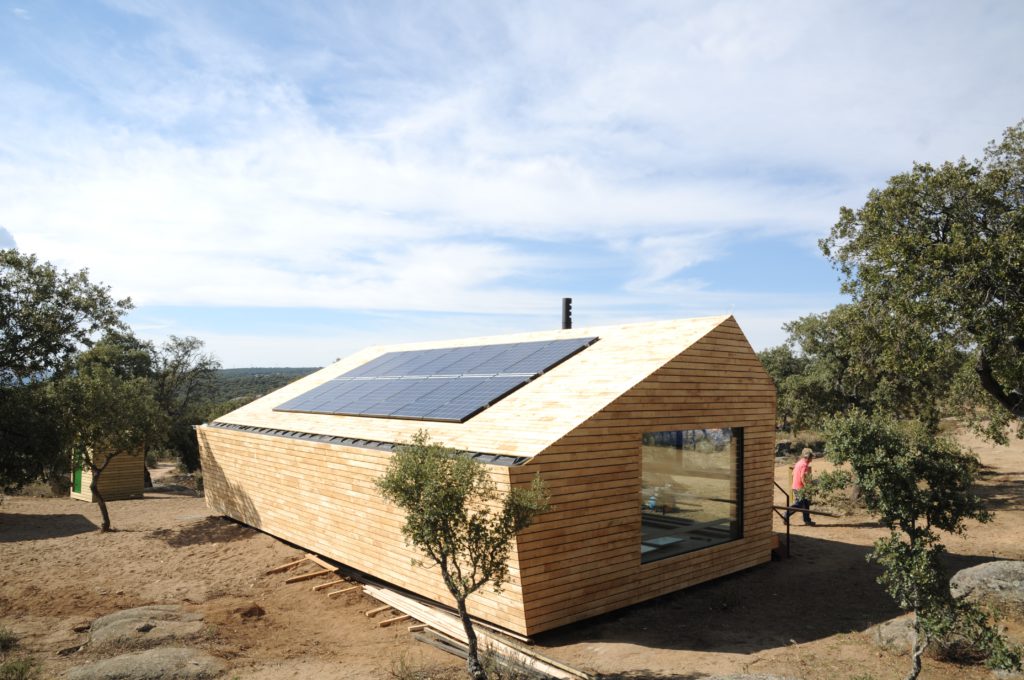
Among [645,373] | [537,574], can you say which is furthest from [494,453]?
[645,373]

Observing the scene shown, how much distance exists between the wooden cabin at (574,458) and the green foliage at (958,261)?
167 inches

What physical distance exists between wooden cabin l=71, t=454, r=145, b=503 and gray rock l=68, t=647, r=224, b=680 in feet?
65.7

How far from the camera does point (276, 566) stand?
14867mm

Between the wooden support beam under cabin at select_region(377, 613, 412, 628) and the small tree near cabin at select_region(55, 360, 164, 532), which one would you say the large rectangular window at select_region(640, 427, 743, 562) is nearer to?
the wooden support beam under cabin at select_region(377, 613, 412, 628)

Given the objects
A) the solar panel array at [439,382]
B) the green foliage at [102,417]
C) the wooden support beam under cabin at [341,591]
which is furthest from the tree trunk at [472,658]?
the green foliage at [102,417]

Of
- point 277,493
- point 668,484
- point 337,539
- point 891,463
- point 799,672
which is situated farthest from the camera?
point 277,493

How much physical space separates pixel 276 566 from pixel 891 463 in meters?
13.2

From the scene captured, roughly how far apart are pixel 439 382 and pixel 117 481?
19.4 metres

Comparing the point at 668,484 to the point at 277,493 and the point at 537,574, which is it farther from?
the point at 277,493

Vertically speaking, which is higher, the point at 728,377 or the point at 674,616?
the point at 728,377

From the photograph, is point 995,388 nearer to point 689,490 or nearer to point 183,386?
point 689,490

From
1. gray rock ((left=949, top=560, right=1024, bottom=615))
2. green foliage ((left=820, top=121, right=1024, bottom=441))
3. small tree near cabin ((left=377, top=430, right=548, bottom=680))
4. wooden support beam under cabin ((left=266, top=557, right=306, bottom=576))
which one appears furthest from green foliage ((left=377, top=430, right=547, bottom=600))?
green foliage ((left=820, top=121, right=1024, bottom=441))

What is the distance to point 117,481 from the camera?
26.6 metres

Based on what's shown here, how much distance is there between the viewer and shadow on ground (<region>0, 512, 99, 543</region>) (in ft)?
61.9
